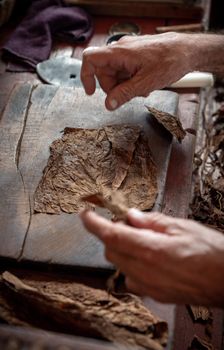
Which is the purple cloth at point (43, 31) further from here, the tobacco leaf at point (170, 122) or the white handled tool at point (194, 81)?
the tobacco leaf at point (170, 122)

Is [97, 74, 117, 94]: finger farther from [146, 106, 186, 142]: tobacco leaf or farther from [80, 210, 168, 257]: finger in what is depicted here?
[80, 210, 168, 257]: finger

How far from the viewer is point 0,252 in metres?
1.14

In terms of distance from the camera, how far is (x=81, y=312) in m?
1.01

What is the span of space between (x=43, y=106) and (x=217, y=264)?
0.87 meters

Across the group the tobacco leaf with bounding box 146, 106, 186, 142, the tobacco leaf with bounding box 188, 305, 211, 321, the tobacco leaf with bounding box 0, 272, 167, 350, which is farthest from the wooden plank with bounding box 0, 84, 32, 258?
the tobacco leaf with bounding box 188, 305, 211, 321

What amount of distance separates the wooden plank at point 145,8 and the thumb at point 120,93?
0.82m

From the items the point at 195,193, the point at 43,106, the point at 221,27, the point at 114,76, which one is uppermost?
the point at 221,27

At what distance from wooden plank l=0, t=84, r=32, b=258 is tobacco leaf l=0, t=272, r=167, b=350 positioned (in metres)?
0.10

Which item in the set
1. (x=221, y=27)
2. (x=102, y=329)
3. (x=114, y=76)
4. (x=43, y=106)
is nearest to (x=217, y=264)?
(x=102, y=329)

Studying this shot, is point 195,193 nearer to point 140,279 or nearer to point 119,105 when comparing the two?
point 119,105

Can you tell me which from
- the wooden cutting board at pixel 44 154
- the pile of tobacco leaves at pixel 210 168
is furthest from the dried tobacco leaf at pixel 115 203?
the pile of tobacco leaves at pixel 210 168

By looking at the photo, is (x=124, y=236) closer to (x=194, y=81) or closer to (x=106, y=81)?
(x=106, y=81)

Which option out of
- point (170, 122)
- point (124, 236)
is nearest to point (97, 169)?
point (170, 122)

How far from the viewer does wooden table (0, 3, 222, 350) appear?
1118mm
